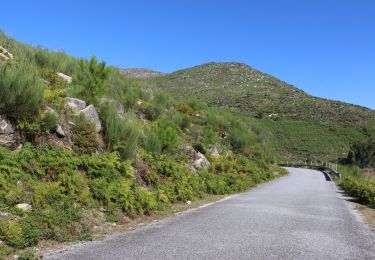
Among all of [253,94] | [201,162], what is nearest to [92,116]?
[201,162]

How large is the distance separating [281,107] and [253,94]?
1106 centimetres

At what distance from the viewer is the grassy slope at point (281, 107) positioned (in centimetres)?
6475

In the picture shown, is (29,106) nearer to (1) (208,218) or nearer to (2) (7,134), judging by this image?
(2) (7,134)

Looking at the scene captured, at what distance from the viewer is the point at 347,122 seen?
75.9 meters

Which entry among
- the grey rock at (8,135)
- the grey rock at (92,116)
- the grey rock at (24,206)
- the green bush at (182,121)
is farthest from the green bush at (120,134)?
the green bush at (182,121)

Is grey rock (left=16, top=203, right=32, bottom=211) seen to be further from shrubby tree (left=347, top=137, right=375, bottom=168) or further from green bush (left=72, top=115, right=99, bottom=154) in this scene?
shrubby tree (left=347, top=137, right=375, bottom=168)

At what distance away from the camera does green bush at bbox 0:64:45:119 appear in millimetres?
9293

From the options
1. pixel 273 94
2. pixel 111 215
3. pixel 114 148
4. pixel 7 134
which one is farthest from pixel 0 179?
pixel 273 94

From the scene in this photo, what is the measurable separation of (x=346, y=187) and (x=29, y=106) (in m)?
17.2

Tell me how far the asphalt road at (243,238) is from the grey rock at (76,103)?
4.52 meters

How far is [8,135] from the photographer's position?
8.99 metres

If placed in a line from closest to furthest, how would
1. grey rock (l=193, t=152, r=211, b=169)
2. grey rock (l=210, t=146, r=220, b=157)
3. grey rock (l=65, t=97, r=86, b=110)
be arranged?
grey rock (l=65, t=97, r=86, b=110) → grey rock (l=193, t=152, r=211, b=169) → grey rock (l=210, t=146, r=220, b=157)

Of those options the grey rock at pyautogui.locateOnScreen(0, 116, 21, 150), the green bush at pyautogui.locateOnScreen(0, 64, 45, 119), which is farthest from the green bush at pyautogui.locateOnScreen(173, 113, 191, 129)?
the grey rock at pyautogui.locateOnScreen(0, 116, 21, 150)

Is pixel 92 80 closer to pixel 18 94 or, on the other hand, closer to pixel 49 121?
pixel 49 121
